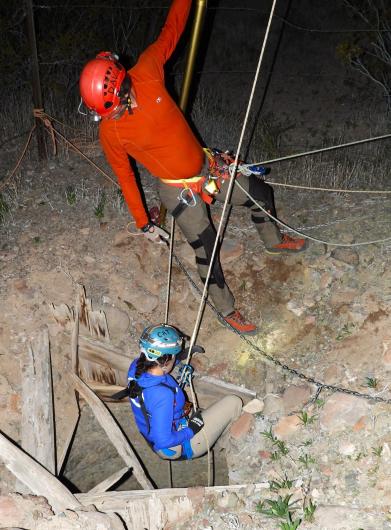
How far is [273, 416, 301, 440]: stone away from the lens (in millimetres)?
4312

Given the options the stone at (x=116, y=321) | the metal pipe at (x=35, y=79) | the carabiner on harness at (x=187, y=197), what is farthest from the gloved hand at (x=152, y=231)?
the metal pipe at (x=35, y=79)

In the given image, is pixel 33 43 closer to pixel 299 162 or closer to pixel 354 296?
pixel 299 162

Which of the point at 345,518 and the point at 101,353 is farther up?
the point at 345,518

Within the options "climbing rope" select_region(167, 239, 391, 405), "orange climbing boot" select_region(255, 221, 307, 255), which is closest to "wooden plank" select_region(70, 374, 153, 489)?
"climbing rope" select_region(167, 239, 391, 405)

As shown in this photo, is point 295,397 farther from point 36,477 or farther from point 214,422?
point 36,477

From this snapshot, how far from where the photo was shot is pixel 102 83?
148 inches

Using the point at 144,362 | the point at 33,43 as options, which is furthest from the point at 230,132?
the point at 144,362

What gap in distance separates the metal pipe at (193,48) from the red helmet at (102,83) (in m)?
0.81

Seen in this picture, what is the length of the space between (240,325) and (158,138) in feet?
6.53

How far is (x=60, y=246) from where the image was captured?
5680mm

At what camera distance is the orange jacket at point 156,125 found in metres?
4.05

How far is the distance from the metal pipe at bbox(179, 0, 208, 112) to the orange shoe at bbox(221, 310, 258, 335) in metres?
1.99

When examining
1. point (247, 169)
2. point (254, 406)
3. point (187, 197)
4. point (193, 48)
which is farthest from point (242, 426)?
point (193, 48)

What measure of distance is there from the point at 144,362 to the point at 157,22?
9.11m
